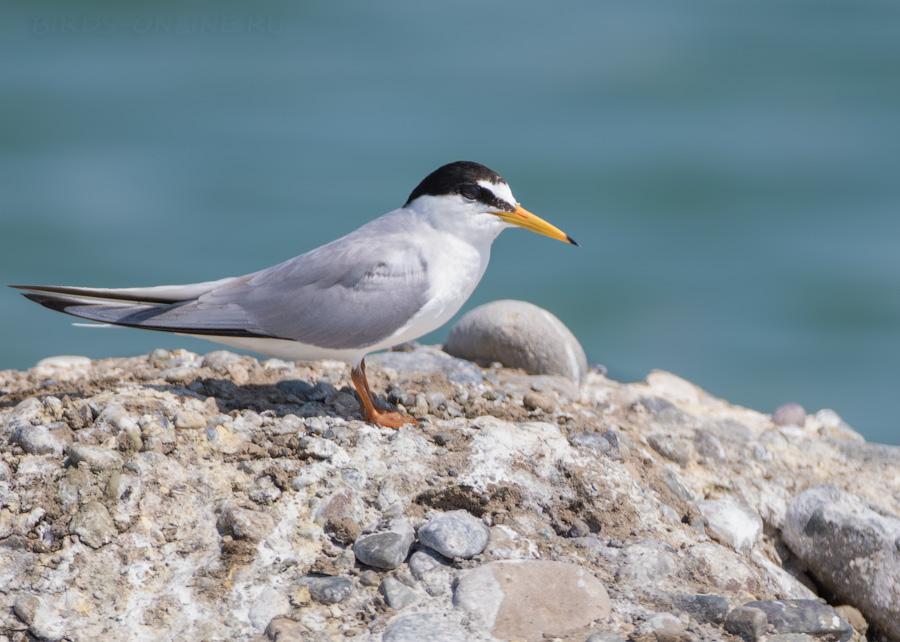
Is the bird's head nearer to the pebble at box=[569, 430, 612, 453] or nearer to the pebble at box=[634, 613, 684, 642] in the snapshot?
the pebble at box=[569, 430, 612, 453]

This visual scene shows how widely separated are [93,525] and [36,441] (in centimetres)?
53

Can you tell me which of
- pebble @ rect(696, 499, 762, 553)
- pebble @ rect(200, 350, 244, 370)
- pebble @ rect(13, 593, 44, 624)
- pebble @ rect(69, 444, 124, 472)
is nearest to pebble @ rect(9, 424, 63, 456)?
pebble @ rect(69, 444, 124, 472)

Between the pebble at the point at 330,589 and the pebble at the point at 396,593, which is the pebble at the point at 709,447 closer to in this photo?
the pebble at the point at 396,593

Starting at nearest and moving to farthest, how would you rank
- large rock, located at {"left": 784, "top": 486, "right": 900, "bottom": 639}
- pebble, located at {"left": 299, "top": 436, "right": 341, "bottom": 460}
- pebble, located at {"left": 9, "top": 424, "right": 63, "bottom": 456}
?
pebble, located at {"left": 9, "top": 424, "right": 63, "bottom": 456} < pebble, located at {"left": 299, "top": 436, "right": 341, "bottom": 460} < large rock, located at {"left": 784, "top": 486, "right": 900, "bottom": 639}

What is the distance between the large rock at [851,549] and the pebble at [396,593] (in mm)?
2019

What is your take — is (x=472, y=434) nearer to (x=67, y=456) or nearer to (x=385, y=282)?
(x=385, y=282)

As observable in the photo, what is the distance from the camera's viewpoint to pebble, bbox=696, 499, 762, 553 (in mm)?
4234

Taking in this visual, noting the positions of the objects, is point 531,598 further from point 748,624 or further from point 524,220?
point 524,220

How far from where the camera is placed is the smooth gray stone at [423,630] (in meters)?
3.21

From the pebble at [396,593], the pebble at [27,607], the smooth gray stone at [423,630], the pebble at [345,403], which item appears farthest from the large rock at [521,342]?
the pebble at [27,607]

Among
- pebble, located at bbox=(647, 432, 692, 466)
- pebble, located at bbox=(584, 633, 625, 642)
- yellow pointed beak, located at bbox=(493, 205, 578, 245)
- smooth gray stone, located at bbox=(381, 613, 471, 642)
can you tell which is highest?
yellow pointed beak, located at bbox=(493, 205, 578, 245)

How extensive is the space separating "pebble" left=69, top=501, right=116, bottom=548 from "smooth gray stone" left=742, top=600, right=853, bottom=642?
7.64 ft

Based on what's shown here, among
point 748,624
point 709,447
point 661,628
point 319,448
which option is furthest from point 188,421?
point 709,447

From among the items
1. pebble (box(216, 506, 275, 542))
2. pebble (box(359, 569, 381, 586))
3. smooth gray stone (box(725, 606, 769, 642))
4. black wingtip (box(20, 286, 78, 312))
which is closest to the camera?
smooth gray stone (box(725, 606, 769, 642))
